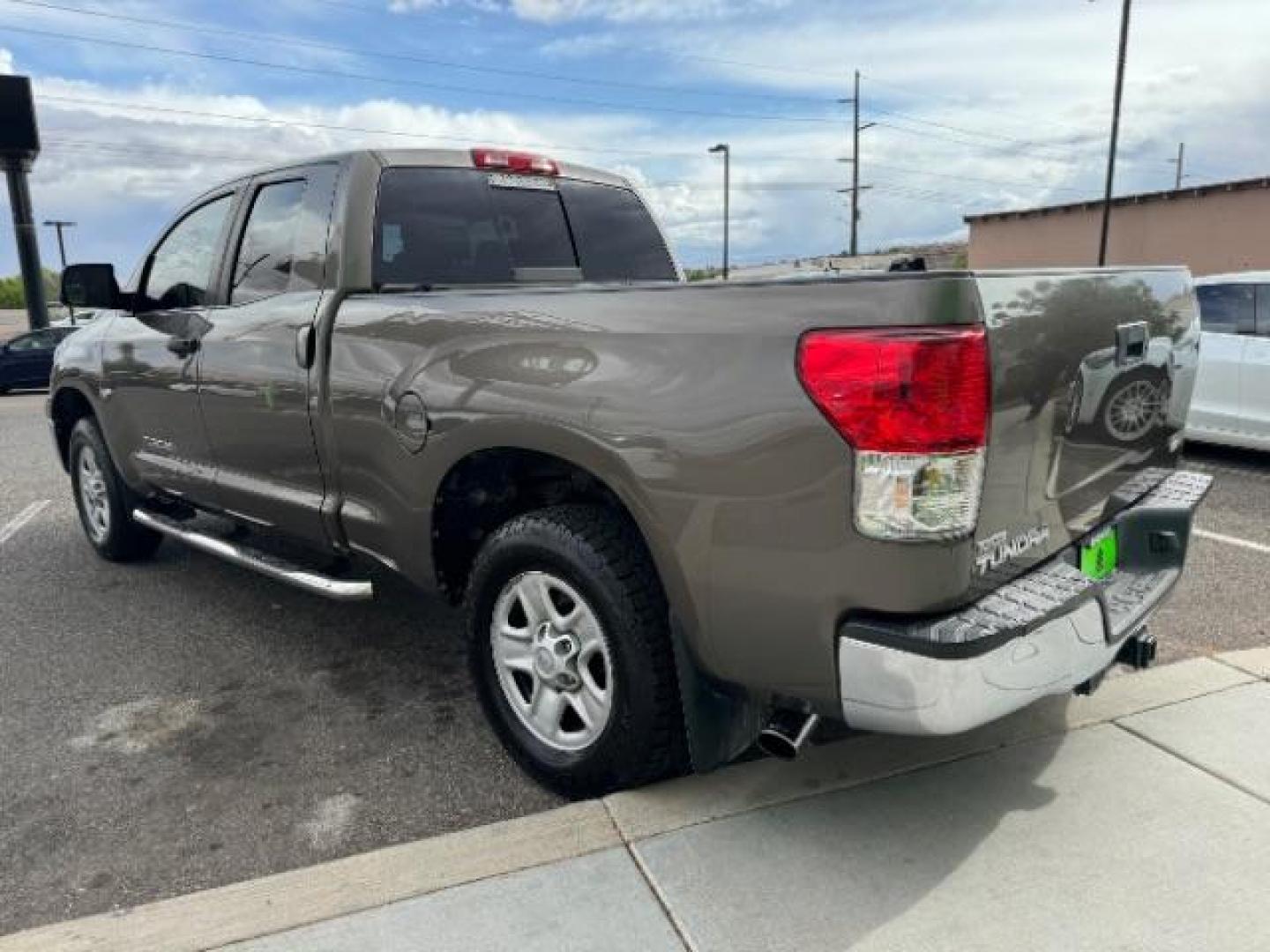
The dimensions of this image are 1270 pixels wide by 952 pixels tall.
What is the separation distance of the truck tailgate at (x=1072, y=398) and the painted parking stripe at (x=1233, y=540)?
2925 mm

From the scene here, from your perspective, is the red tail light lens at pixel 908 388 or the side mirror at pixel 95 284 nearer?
the red tail light lens at pixel 908 388

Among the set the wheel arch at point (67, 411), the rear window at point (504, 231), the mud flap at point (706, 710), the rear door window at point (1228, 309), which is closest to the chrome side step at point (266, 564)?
the wheel arch at point (67, 411)

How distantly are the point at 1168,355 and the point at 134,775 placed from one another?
11.1ft

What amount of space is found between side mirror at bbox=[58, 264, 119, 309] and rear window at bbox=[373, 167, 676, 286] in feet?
5.98

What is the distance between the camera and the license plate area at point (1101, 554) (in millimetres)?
2586

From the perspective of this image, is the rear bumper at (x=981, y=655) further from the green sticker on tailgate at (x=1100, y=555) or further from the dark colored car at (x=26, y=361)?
the dark colored car at (x=26, y=361)

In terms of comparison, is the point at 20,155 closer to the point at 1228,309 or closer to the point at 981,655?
the point at 1228,309

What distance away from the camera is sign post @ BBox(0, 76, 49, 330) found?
2638 centimetres

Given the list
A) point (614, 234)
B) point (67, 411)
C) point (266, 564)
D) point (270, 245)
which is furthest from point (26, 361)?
point (614, 234)

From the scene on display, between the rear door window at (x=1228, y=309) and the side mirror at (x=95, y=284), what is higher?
the side mirror at (x=95, y=284)

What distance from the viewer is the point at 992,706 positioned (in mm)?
2145

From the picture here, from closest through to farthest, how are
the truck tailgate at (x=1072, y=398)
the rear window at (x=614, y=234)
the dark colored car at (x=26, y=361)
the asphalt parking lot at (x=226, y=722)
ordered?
the truck tailgate at (x=1072, y=398), the asphalt parking lot at (x=226, y=722), the rear window at (x=614, y=234), the dark colored car at (x=26, y=361)

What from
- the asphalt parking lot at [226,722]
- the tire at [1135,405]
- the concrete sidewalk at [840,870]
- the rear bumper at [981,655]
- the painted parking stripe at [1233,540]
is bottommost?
the painted parking stripe at [1233,540]

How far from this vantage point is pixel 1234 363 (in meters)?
7.39
